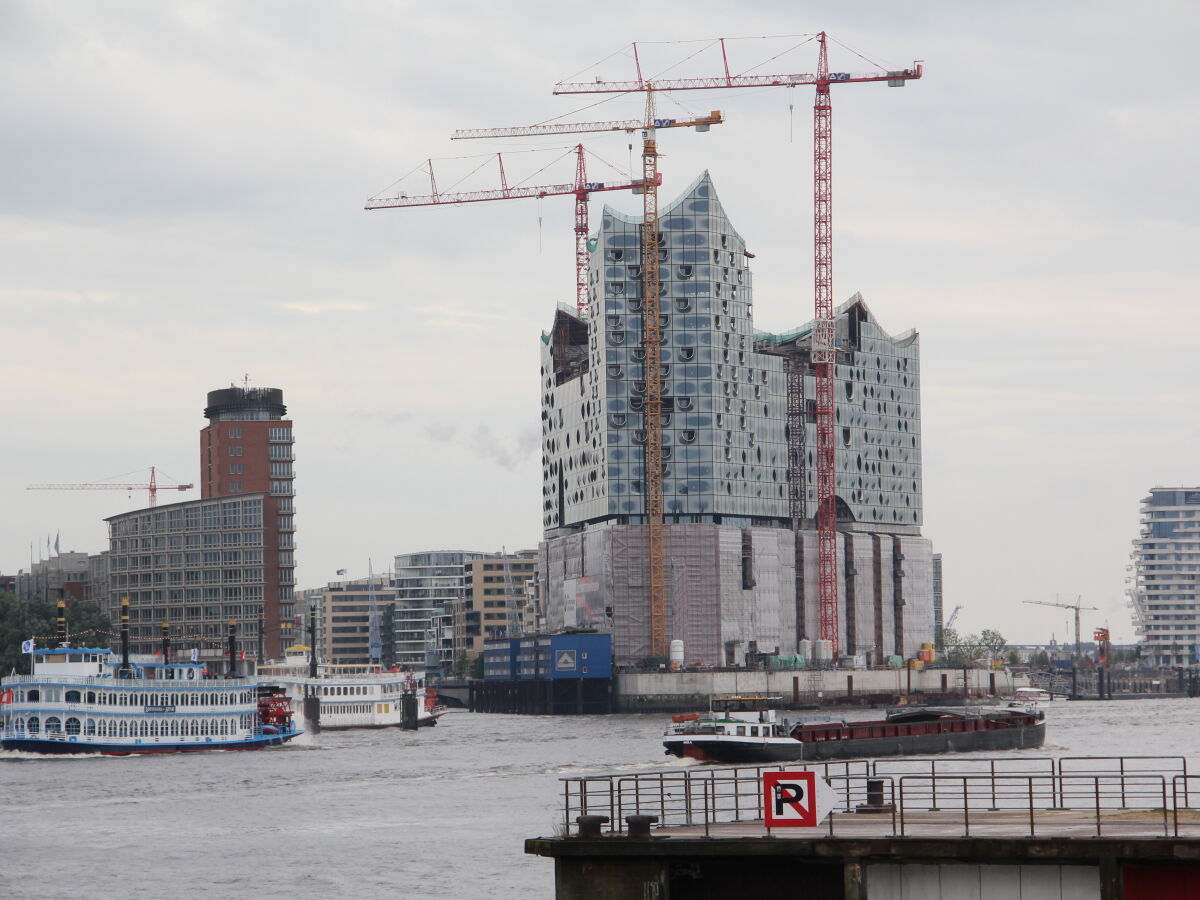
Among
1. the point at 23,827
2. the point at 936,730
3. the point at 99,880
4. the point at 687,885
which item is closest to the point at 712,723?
the point at 936,730

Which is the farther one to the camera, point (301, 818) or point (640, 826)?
point (301, 818)

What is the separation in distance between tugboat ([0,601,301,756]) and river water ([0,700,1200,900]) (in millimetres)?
2327

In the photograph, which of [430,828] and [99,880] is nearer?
[99,880]

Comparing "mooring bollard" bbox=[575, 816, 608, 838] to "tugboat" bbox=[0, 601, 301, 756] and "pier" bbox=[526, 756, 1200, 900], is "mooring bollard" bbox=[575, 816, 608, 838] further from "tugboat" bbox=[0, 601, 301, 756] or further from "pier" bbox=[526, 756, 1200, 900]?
"tugboat" bbox=[0, 601, 301, 756]

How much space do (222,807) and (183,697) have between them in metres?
60.6

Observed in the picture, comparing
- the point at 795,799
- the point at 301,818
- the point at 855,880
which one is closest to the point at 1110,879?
the point at 855,880

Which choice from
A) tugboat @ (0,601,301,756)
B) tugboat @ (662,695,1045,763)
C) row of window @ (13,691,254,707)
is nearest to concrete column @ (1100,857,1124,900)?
tugboat @ (662,695,1045,763)

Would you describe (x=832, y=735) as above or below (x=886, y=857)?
below

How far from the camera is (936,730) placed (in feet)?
484

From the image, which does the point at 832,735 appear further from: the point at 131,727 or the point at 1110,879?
the point at 1110,879

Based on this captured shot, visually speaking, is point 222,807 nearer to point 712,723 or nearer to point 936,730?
point 712,723

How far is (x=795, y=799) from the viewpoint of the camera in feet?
123

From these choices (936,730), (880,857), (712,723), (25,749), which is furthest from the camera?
(25,749)

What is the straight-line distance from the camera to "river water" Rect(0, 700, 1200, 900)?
247 ft
